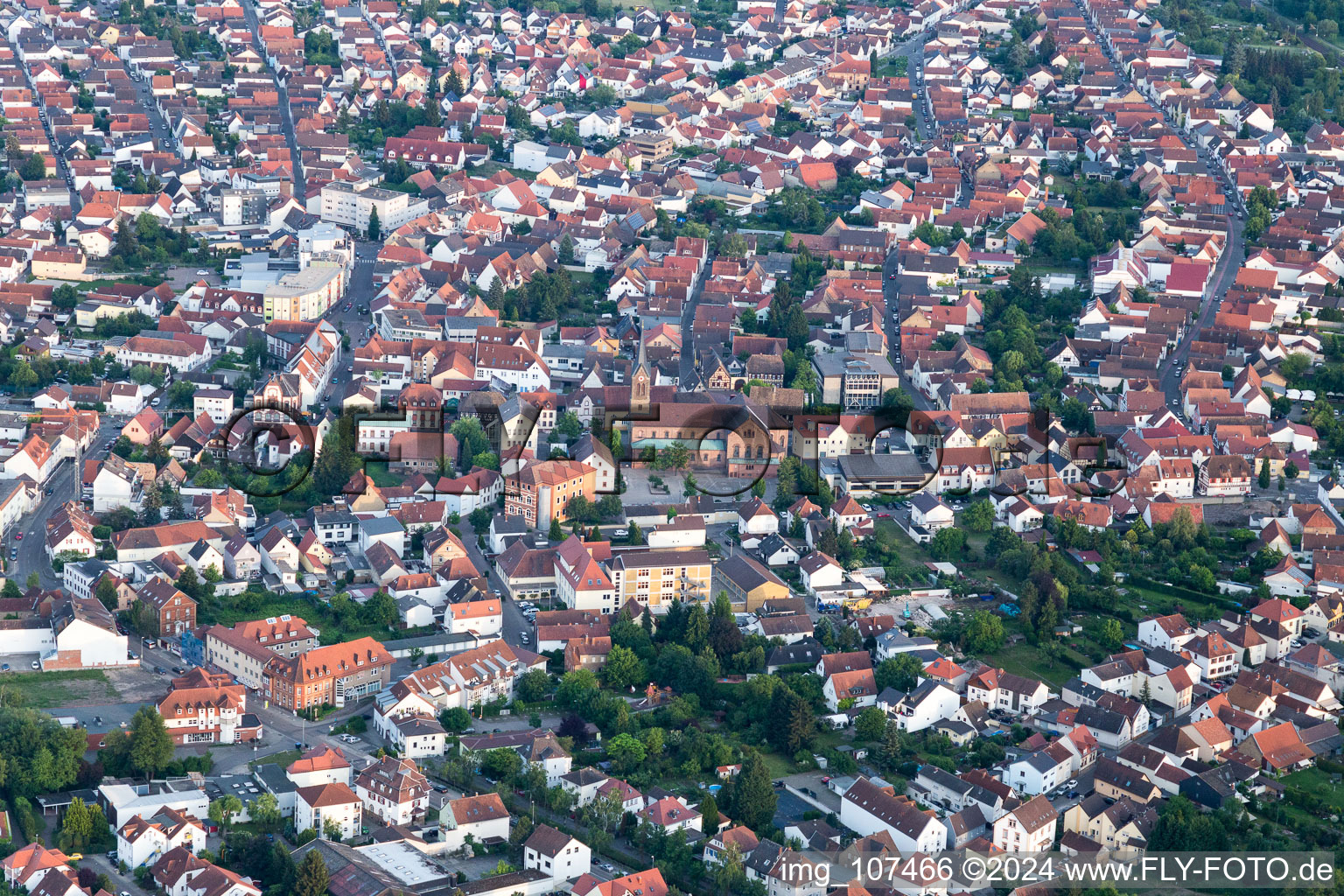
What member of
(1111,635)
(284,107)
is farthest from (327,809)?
(284,107)

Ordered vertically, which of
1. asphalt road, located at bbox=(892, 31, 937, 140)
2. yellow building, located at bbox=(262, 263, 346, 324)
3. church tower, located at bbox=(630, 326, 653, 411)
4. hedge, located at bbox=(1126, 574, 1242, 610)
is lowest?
hedge, located at bbox=(1126, 574, 1242, 610)

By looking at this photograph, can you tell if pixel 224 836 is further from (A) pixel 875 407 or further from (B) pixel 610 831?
(A) pixel 875 407

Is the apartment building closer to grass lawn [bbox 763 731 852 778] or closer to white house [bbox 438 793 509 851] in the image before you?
white house [bbox 438 793 509 851]

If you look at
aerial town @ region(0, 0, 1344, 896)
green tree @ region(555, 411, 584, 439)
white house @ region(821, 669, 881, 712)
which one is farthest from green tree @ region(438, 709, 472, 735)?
green tree @ region(555, 411, 584, 439)

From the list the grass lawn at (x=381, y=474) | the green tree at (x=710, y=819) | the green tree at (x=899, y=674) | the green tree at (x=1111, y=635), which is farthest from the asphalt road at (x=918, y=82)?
the green tree at (x=710, y=819)

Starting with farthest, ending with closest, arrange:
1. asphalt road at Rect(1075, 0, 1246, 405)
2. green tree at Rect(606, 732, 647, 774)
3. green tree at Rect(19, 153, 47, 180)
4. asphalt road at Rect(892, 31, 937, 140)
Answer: asphalt road at Rect(892, 31, 937, 140) < green tree at Rect(19, 153, 47, 180) < asphalt road at Rect(1075, 0, 1246, 405) < green tree at Rect(606, 732, 647, 774)

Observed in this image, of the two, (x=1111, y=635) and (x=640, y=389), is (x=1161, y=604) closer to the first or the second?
(x=1111, y=635)

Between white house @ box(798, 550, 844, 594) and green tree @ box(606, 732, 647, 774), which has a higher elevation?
white house @ box(798, 550, 844, 594)
